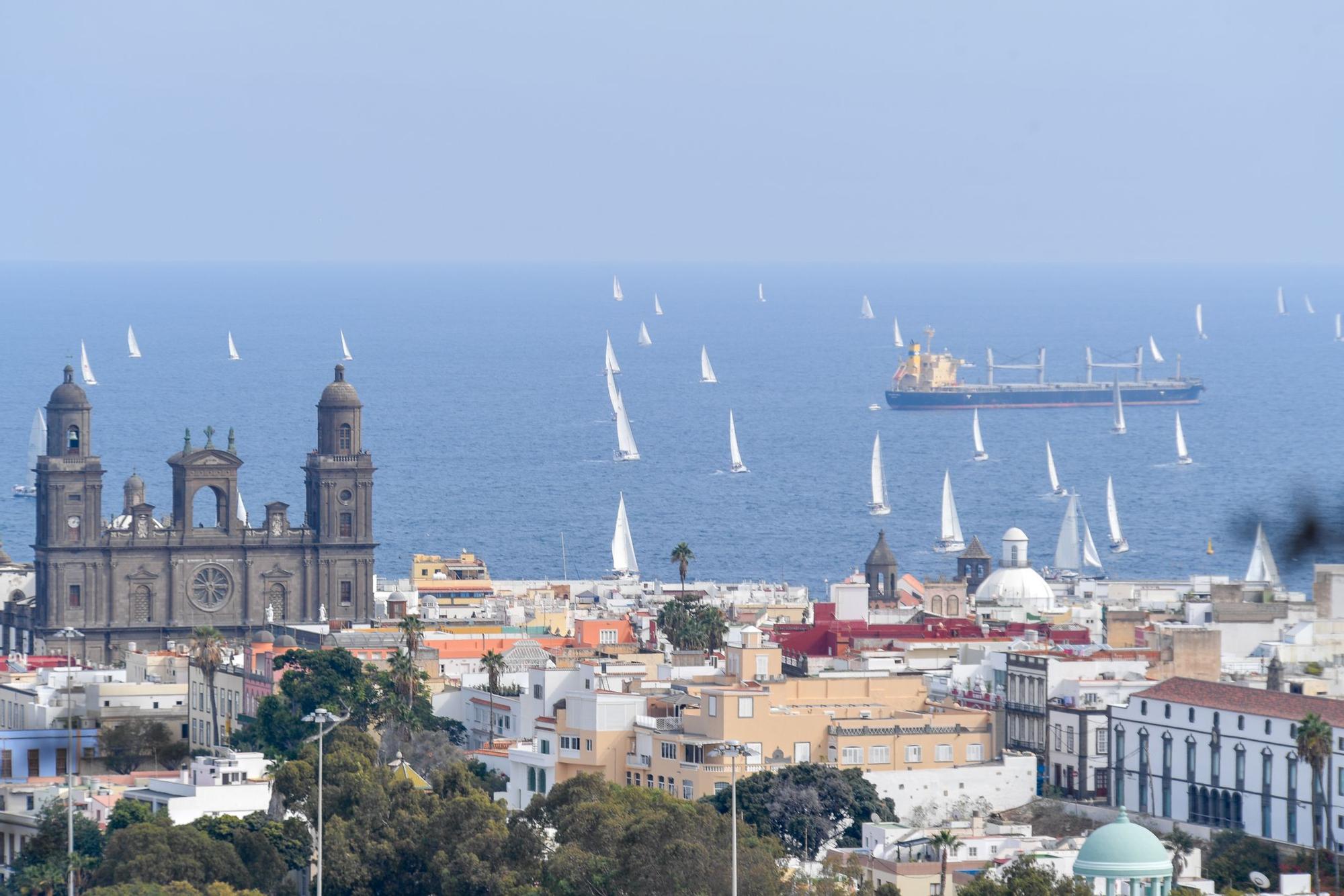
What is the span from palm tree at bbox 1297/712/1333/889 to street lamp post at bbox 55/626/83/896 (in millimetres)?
24179

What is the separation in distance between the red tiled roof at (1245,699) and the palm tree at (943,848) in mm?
9073

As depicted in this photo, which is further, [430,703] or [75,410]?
[75,410]

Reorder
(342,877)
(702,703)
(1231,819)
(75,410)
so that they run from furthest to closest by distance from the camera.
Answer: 1. (75,410)
2. (702,703)
3. (1231,819)
4. (342,877)

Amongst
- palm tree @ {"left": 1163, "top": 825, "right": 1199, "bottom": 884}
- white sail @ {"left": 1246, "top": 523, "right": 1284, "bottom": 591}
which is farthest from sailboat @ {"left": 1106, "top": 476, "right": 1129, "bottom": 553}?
palm tree @ {"left": 1163, "top": 825, "right": 1199, "bottom": 884}

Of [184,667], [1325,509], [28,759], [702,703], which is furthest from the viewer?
[184,667]

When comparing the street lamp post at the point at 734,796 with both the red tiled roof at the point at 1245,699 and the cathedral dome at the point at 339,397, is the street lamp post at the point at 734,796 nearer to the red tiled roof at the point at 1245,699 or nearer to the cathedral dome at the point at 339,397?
the red tiled roof at the point at 1245,699

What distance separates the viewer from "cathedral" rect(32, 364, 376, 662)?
131 m

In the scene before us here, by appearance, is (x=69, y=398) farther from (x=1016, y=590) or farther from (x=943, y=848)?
(x=943, y=848)

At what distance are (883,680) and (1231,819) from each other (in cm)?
1422

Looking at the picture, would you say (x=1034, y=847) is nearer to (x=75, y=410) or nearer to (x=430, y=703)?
(x=430, y=703)

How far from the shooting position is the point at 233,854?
72.0 metres

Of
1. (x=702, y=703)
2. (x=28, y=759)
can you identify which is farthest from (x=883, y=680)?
(x=28, y=759)

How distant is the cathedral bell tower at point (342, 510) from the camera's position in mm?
133625

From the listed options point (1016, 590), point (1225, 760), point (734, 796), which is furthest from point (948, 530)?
point (734, 796)
